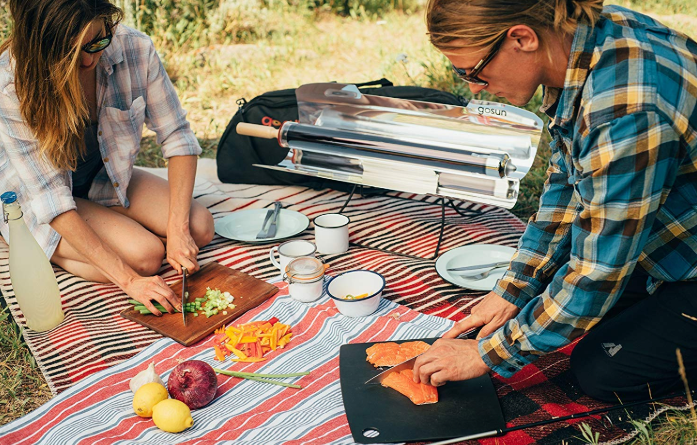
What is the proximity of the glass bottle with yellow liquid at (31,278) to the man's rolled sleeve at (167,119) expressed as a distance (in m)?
0.85

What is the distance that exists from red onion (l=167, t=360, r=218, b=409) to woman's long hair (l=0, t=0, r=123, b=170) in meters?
1.17

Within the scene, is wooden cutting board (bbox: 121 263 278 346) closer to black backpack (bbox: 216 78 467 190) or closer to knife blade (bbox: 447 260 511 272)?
knife blade (bbox: 447 260 511 272)

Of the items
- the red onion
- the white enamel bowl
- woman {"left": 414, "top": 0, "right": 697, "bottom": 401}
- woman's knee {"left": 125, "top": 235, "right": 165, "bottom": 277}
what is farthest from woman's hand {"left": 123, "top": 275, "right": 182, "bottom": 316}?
woman {"left": 414, "top": 0, "right": 697, "bottom": 401}

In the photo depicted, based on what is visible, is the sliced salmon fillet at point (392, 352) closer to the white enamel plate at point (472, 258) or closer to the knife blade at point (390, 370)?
the knife blade at point (390, 370)

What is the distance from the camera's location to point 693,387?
2299 mm

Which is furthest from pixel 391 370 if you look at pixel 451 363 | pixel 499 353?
Answer: pixel 499 353

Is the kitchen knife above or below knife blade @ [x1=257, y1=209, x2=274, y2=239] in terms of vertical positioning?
above

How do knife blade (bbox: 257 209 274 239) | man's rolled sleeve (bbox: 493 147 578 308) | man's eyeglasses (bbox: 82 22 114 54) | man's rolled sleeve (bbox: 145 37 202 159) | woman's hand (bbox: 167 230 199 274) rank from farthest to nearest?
knife blade (bbox: 257 209 274 239) < man's rolled sleeve (bbox: 145 37 202 159) < woman's hand (bbox: 167 230 199 274) < man's eyeglasses (bbox: 82 22 114 54) < man's rolled sleeve (bbox: 493 147 578 308)

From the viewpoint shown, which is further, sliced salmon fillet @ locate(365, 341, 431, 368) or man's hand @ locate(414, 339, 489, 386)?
sliced salmon fillet @ locate(365, 341, 431, 368)

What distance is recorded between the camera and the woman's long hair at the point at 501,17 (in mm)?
1747

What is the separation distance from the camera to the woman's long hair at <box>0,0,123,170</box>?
247 cm

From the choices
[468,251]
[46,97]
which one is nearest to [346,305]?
[468,251]

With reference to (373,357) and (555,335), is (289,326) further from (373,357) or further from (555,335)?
(555,335)

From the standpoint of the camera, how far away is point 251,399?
2.35 m
